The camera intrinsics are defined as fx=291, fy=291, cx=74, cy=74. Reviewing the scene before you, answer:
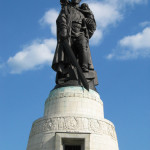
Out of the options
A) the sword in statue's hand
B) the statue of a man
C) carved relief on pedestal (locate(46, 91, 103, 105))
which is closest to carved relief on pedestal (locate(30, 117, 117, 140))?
carved relief on pedestal (locate(46, 91, 103, 105))

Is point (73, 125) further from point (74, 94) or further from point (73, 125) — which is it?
point (74, 94)

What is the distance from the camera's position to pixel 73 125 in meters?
15.2

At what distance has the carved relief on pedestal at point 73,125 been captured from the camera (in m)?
15.2

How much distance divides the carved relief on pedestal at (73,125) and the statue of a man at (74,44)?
2684 millimetres

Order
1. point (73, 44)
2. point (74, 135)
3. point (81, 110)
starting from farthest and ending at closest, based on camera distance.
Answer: point (73, 44), point (81, 110), point (74, 135)

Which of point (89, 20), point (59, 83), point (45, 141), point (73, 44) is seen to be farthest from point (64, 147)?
point (89, 20)

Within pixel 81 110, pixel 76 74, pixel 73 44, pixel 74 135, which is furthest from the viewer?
pixel 73 44

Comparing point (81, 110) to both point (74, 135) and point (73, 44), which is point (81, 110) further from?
point (73, 44)

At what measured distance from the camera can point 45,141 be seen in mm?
15102

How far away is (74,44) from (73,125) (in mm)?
5990

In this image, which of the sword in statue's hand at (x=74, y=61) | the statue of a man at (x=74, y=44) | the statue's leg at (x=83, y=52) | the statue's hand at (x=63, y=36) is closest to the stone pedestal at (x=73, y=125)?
the sword in statue's hand at (x=74, y=61)

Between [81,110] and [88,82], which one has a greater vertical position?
[88,82]

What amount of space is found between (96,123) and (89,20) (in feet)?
24.8

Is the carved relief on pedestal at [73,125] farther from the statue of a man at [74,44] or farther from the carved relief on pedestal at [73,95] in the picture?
the statue of a man at [74,44]
